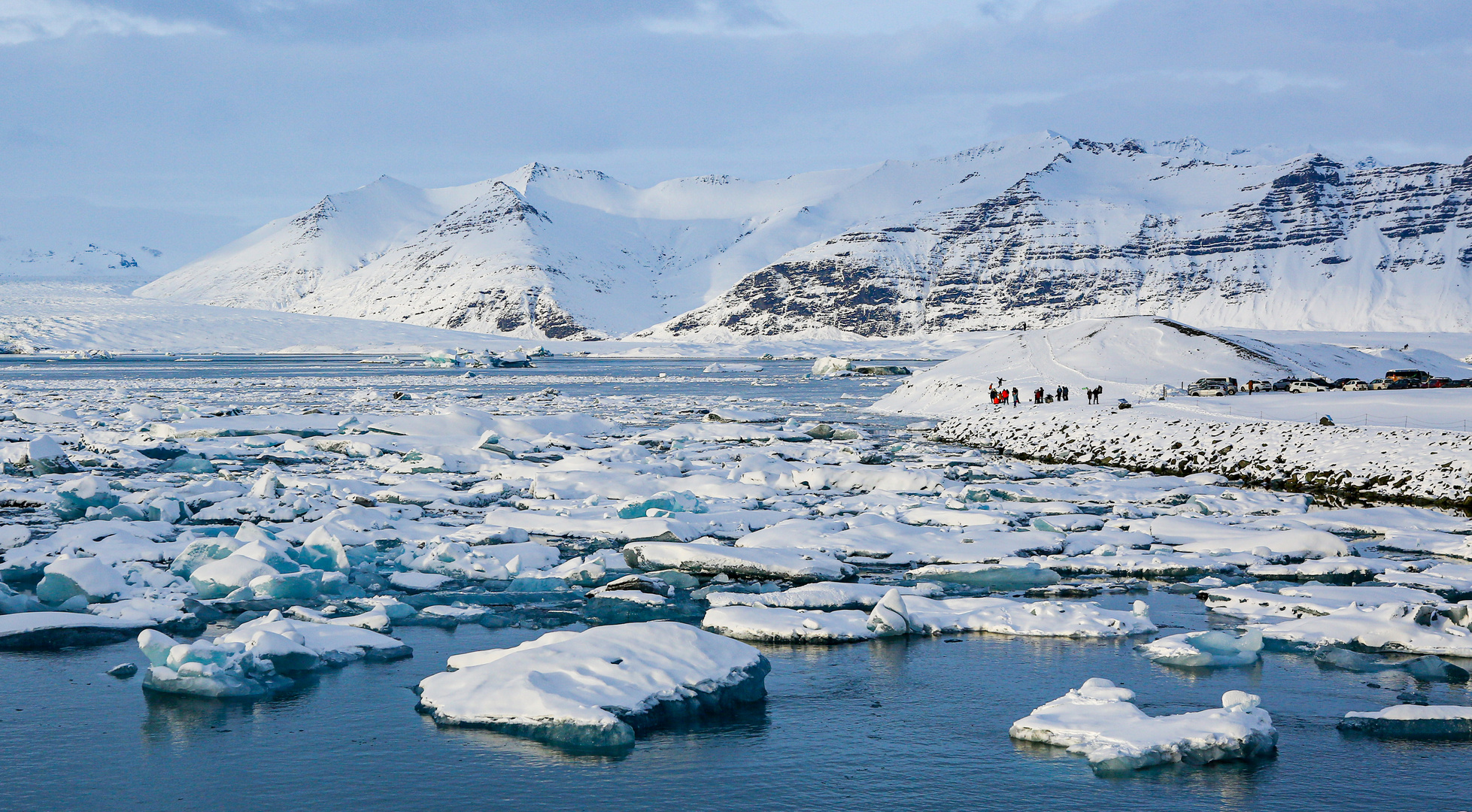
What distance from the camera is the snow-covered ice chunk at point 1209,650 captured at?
15.8 meters

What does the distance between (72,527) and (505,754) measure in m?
16.8

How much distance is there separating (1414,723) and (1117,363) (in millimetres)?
69044

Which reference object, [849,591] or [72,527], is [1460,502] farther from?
[72,527]

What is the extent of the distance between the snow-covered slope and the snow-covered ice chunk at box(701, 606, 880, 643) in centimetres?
4677

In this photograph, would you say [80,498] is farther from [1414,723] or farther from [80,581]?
[1414,723]

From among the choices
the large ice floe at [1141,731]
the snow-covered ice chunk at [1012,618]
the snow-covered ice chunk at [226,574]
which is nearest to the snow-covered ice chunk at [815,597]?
the snow-covered ice chunk at [1012,618]

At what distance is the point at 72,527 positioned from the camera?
24.6 m

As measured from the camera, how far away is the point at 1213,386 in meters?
67.8

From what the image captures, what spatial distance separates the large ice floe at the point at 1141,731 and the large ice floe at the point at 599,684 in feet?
11.6

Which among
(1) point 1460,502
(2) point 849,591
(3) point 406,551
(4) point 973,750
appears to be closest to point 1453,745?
(4) point 973,750

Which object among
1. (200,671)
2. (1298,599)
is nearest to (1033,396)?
(1298,599)

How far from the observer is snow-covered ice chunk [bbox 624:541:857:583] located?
852 inches

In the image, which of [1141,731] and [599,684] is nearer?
[1141,731]

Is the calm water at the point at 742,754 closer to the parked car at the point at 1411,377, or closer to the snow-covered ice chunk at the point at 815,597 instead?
the snow-covered ice chunk at the point at 815,597
